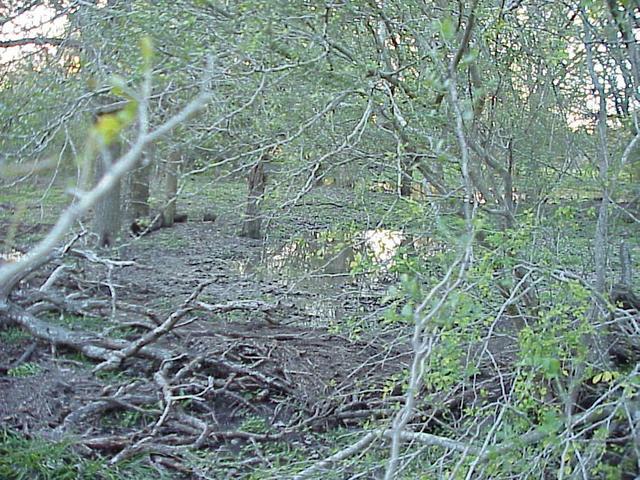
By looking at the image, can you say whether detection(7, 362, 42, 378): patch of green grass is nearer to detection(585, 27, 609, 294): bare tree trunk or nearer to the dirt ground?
the dirt ground

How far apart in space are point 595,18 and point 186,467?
2972 millimetres

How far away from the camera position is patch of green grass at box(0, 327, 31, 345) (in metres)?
5.92

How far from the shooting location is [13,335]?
6.01 m

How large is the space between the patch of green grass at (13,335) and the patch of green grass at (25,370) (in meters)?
0.43

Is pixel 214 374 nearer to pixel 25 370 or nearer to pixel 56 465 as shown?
pixel 25 370

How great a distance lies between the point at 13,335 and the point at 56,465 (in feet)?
7.56

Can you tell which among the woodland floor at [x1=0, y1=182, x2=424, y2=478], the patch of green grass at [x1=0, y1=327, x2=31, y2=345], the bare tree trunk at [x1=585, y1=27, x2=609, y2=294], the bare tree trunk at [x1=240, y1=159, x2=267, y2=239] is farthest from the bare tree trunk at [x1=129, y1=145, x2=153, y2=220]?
the bare tree trunk at [x1=585, y1=27, x2=609, y2=294]

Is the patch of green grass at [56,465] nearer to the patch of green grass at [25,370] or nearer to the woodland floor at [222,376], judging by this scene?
the woodland floor at [222,376]

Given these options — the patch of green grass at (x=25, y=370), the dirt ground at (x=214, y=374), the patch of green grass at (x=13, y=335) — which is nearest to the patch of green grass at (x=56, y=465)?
the dirt ground at (x=214, y=374)

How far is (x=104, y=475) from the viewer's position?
13.0 feet

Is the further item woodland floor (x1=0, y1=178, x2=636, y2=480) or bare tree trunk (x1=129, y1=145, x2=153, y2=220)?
bare tree trunk (x1=129, y1=145, x2=153, y2=220)

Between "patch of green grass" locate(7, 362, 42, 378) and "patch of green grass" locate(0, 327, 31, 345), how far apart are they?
43 centimetres

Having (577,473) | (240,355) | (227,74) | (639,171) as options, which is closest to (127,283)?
(240,355)

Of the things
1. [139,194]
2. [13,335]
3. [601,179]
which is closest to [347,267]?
[601,179]
